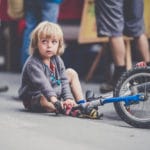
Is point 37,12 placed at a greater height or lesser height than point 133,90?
greater

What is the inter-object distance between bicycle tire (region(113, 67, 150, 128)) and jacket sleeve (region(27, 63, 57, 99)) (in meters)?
0.48

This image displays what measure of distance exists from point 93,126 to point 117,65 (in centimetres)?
130

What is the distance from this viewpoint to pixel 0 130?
359 cm

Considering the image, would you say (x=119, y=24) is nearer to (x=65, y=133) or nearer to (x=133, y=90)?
(x=133, y=90)

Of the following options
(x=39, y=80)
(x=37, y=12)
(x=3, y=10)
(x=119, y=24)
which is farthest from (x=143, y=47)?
(x=3, y=10)

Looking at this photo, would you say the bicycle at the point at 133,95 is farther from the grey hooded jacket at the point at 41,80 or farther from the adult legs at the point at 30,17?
the adult legs at the point at 30,17

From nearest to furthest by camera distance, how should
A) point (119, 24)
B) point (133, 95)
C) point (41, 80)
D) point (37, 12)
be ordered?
point (133, 95), point (41, 80), point (119, 24), point (37, 12)

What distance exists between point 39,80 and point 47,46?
260 millimetres

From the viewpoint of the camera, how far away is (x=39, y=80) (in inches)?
167

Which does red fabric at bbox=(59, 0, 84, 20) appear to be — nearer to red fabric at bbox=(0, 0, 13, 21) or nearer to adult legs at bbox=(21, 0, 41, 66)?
red fabric at bbox=(0, 0, 13, 21)

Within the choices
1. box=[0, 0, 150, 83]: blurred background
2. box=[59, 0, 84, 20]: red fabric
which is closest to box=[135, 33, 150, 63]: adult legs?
box=[0, 0, 150, 83]: blurred background

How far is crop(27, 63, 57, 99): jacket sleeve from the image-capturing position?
4.18m

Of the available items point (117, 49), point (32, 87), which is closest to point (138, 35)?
point (117, 49)

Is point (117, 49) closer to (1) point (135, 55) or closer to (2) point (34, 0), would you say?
(2) point (34, 0)
